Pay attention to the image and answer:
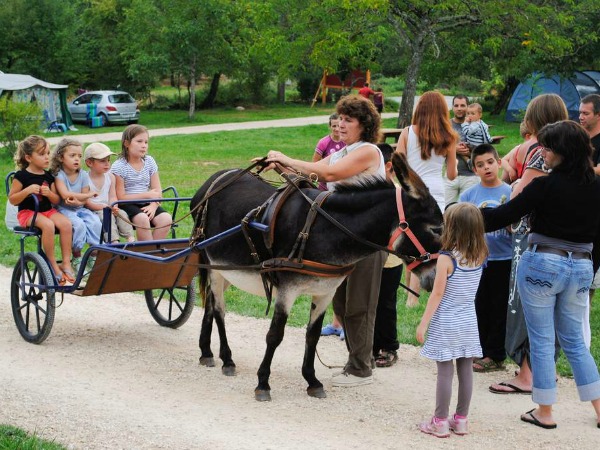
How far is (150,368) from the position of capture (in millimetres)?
7176

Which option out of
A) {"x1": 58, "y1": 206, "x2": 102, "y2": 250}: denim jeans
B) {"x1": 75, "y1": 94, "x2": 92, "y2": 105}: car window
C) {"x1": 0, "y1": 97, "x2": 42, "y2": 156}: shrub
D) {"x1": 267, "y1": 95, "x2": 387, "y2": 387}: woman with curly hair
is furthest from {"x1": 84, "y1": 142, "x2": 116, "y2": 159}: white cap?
{"x1": 75, "y1": 94, "x2": 92, "y2": 105}: car window

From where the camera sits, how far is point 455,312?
572cm

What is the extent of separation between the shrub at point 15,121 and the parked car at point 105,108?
11.4m

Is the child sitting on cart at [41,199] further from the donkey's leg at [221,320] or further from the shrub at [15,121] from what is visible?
the shrub at [15,121]

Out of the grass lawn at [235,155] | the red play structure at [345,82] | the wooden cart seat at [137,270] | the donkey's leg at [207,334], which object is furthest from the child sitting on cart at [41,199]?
the red play structure at [345,82]

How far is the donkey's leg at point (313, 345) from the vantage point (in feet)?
21.3

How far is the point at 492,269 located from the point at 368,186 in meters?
1.79

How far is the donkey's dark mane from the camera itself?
5.99 metres

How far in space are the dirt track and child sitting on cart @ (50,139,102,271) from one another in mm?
959

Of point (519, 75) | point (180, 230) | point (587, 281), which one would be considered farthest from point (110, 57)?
point (587, 281)

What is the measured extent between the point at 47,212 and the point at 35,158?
51 centimetres

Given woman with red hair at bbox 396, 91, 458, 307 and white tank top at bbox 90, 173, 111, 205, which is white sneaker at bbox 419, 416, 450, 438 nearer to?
woman with red hair at bbox 396, 91, 458, 307

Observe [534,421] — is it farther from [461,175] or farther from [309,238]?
[461,175]

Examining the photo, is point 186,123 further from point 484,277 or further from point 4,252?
point 484,277
